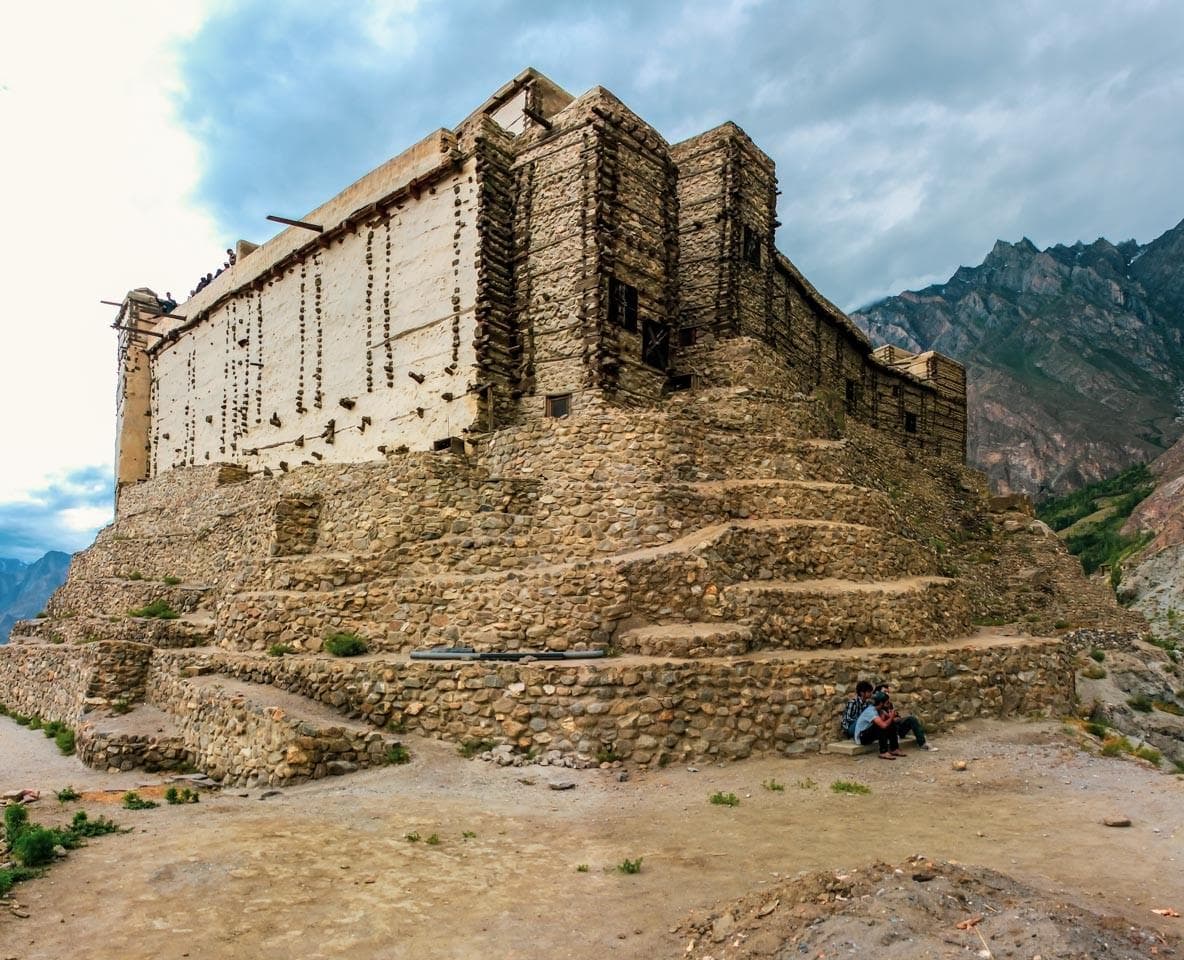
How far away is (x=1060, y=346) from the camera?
389 ft

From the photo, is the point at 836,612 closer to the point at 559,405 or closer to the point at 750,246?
the point at 559,405

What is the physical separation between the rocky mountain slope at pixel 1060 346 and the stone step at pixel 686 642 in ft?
299

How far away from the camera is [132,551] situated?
97.8ft

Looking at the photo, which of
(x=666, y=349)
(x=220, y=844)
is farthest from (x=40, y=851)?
(x=666, y=349)

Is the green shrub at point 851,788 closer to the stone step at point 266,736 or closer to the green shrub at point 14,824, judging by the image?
the stone step at point 266,736

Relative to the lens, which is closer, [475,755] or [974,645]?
[475,755]

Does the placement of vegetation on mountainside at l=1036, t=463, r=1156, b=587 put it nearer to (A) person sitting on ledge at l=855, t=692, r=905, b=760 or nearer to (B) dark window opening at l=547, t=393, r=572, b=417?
(B) dark window opening at l=547, t=393, r=572, b=417

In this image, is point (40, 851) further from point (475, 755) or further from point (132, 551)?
point (132, 551)

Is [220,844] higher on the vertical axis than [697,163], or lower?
lower

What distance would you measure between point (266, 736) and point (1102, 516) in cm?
8212

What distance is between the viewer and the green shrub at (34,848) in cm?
772

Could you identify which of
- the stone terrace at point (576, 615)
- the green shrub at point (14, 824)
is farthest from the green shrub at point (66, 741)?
the green shrub at point (14, 824)

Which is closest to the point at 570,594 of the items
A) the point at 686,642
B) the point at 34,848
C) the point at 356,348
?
the point at 686,642

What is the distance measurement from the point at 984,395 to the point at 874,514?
9890cm
